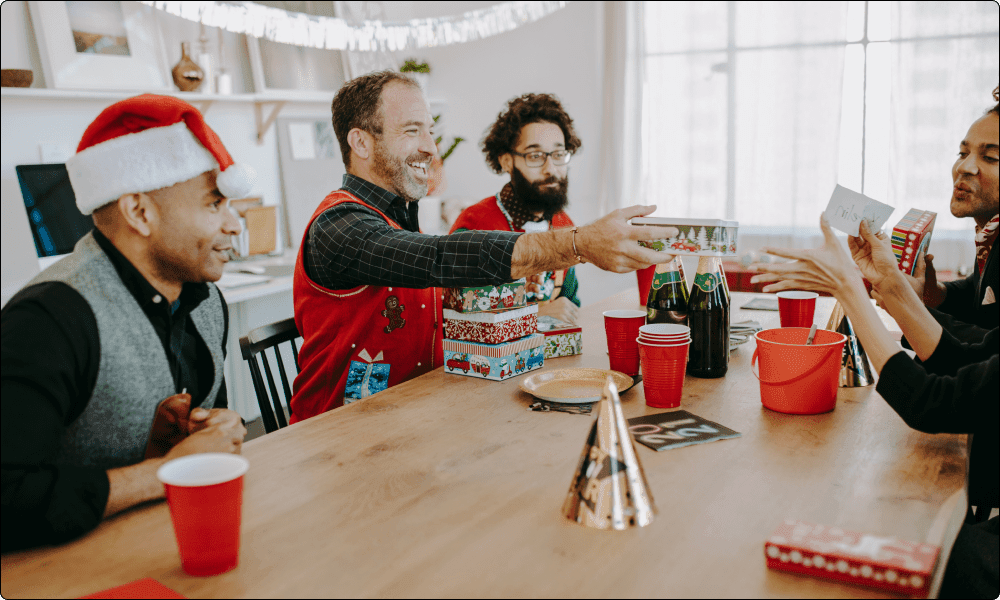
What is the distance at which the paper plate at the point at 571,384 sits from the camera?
1.51m

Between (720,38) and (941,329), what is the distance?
3533mm

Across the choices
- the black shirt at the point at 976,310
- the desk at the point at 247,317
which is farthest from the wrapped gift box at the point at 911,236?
the desk at the point at 247,317

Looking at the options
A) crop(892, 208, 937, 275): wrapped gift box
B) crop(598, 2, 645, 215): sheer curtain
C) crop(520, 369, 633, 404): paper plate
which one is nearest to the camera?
crop(520, 369, 633, 404): paper plate

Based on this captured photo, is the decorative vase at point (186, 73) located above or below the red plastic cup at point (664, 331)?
above

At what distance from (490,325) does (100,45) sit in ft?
8.95

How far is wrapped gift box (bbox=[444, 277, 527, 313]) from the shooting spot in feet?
5.32

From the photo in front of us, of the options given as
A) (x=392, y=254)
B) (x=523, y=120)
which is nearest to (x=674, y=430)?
(x=392, y=254)

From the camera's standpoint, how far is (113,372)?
1.17 m

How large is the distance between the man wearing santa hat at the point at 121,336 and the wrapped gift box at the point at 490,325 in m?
0.52

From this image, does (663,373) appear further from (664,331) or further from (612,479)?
(612,479)

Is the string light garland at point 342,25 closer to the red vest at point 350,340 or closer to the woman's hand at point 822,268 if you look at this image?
the red vest at point 350,340

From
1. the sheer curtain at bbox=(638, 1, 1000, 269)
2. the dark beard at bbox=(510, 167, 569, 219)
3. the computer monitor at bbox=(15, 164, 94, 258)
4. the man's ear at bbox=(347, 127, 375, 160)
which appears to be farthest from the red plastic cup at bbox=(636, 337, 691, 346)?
the sheer curtain at bbox=(638, 1, 1000, 269)

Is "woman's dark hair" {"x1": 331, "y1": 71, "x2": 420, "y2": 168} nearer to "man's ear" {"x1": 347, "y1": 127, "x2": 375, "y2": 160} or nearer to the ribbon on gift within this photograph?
"man's ear" {"x1": 347, "y1": 127, "x2": 375, "y2": 160}

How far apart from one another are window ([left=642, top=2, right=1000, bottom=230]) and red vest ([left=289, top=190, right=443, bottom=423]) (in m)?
3.22
